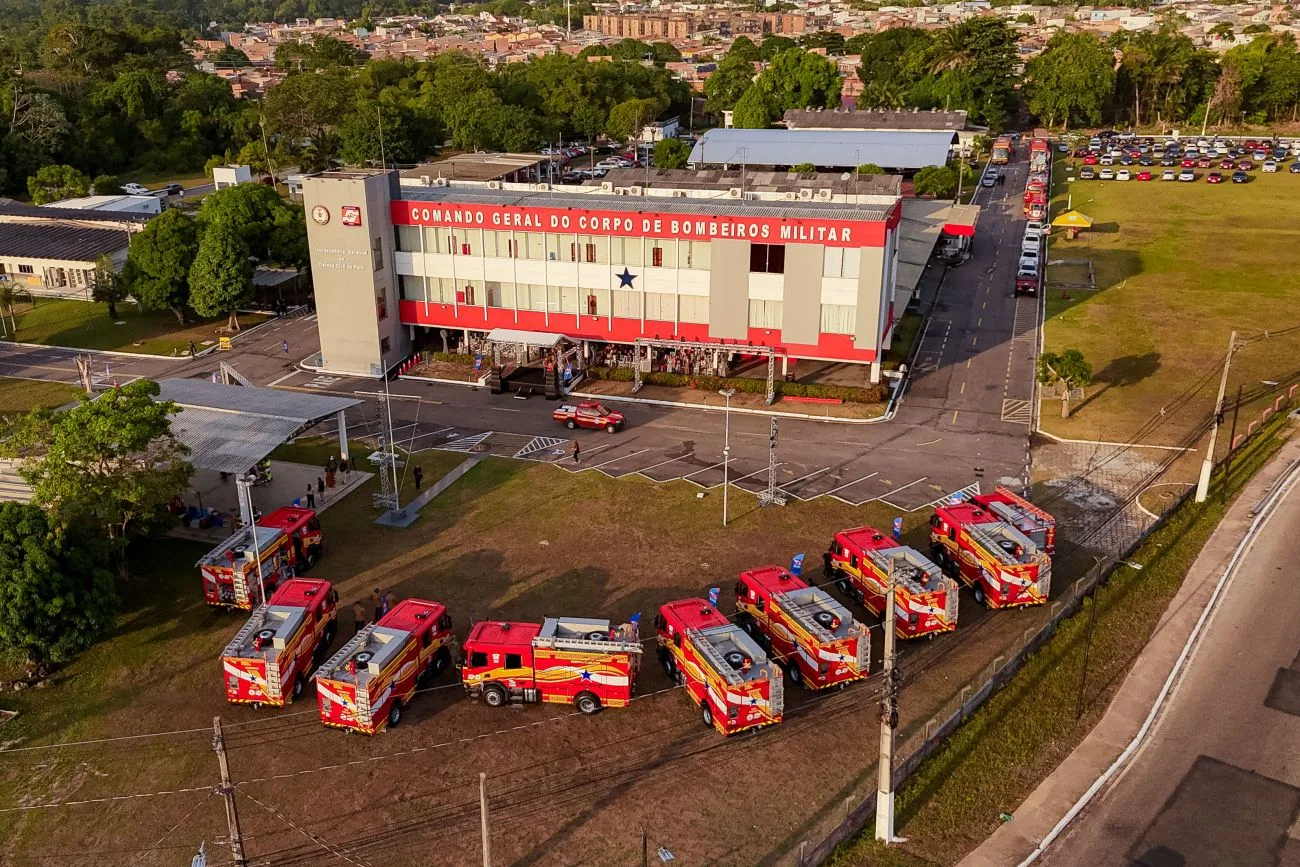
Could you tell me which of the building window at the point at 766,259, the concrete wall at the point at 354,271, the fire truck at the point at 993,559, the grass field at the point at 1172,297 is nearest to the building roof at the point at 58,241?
the concrete wall at the point at 354,271

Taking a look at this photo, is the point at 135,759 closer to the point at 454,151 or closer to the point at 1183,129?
the point at 454,151

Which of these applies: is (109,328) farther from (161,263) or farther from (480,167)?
(480,167)

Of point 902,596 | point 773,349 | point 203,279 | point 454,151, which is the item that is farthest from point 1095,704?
point 454,151

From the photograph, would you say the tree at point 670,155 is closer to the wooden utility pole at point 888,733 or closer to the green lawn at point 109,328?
the green lawn at point 109,328

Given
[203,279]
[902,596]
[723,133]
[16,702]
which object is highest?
[723,133]

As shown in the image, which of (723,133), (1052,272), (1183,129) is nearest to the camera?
(1052,272)
